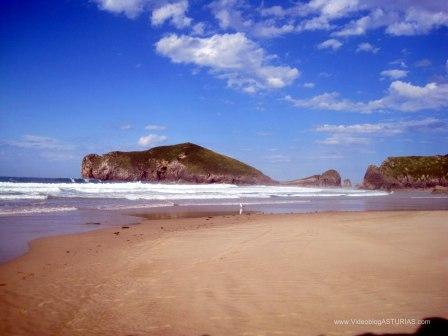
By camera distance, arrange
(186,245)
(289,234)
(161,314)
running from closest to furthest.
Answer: (161,314) → (186,245) → (289,234)

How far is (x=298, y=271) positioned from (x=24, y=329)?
5.19 meters

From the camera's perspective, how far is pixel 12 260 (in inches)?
368

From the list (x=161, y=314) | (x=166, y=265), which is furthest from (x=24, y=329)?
(x=166, y=265)

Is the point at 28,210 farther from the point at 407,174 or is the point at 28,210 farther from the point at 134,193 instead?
the point at 407,174

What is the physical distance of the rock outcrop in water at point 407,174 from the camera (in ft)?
229

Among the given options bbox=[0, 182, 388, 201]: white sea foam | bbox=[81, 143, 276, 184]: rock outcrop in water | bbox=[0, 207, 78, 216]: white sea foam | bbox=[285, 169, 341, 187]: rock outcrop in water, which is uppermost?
bbox=[81, 143, 276, 184]: rock outcrop in water

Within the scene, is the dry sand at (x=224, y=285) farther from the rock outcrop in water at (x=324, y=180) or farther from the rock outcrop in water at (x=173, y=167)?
the rock outcrop in water at (x=173, y=167)

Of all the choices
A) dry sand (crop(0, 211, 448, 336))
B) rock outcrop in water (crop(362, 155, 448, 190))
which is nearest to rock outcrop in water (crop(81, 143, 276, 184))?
rock outcrop in water (crop(362, 155, 448, 190))

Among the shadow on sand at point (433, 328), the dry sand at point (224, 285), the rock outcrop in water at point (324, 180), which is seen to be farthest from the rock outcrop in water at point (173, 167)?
the shadow on sand at point (433, 328)

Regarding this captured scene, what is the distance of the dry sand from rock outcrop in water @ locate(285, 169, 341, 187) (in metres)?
76.9

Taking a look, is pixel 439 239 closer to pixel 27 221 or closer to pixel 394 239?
pixel 394 239

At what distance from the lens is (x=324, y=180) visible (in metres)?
87.9

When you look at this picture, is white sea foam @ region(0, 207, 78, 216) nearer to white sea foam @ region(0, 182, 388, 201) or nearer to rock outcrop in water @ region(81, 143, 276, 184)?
white sea foam @ region(0, 182, 388, 201)

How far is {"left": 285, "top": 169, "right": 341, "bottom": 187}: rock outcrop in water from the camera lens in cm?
8719
